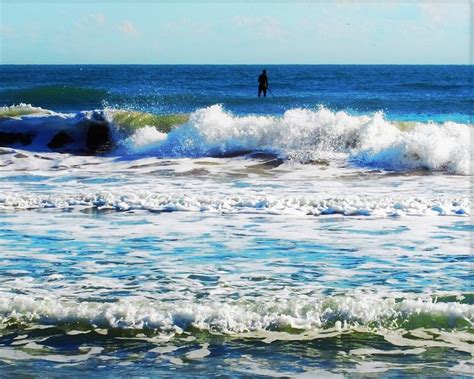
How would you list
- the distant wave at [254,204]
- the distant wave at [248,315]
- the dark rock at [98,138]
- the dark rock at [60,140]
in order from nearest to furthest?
the distant wave at [248,315]
the distant wave at [254,204]
the dark rock at [98,138]
the dark rock at [60,140]

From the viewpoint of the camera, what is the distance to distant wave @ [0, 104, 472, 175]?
18.0m

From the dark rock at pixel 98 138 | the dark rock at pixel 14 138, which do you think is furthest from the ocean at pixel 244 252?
the dark rock at pixel 14 138

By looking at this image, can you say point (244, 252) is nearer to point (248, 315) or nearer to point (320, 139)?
point (248, 315)

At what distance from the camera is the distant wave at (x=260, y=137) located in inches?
707

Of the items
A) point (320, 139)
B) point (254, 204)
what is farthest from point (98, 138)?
point (254, 204)

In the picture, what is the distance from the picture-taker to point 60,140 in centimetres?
2178

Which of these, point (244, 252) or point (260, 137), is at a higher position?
point (260, 137)

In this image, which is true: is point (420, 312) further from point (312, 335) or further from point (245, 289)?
point (245, 289)

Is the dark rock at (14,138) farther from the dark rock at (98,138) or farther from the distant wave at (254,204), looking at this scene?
the distant wave at (254,204)

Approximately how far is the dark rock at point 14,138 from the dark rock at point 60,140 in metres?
0.61

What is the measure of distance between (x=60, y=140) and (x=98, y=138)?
38.2 inches

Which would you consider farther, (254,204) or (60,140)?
(60,140)

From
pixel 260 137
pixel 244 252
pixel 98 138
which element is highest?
pixel 260 137

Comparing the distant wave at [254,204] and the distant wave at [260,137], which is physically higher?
the distant wave at [260,137]
